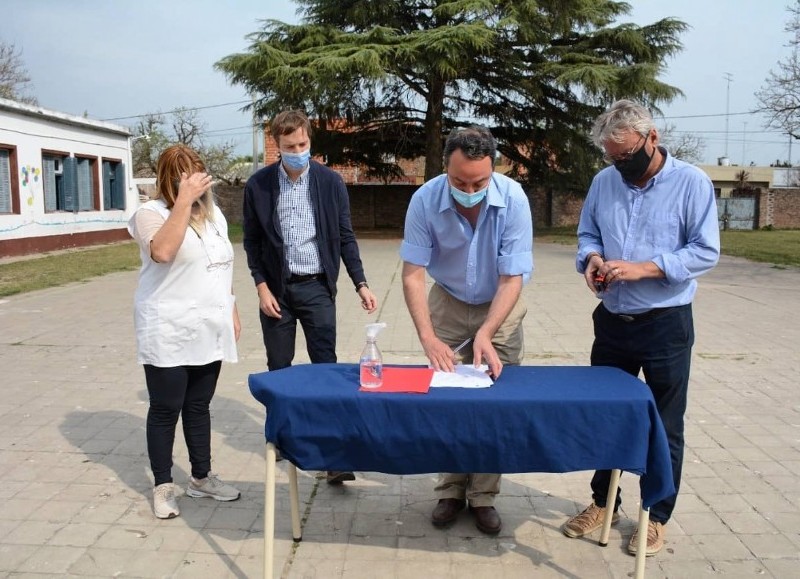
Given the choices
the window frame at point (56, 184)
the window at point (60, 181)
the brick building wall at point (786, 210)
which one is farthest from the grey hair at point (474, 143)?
the brick building wall at point (786, 210)

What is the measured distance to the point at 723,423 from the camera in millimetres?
5062

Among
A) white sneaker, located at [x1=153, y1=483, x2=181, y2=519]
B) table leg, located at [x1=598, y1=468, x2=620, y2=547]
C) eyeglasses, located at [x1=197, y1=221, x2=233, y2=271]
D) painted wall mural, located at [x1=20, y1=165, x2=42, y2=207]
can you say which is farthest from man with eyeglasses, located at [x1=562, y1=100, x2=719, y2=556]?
painted wall mural, located at [x1=20, y1=165, x2=42, y2=207]

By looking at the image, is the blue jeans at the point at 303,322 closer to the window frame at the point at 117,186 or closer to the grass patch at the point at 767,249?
the grass patch at the point at 767,249

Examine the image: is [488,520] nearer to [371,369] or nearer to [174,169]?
[371,369]

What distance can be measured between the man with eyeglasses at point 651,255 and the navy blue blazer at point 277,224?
4.61 feet

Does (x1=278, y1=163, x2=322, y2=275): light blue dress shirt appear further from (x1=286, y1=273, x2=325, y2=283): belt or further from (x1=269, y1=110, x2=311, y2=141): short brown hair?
(x1=269, y1=110, x2=311, y2=141): short brown hair

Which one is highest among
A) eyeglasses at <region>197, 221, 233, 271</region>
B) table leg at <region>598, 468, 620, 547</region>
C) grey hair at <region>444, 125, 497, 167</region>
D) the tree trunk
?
the tree trunk

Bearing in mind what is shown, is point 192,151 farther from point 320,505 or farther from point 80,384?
point 80,384

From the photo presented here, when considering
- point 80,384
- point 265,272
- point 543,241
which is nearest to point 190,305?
point 265,272

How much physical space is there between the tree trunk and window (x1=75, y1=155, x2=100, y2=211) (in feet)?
36.3

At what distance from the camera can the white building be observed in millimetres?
18266

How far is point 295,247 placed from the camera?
3932 mm

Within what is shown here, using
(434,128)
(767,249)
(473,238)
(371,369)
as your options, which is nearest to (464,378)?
(371,369)

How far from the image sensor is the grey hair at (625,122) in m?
3.01
